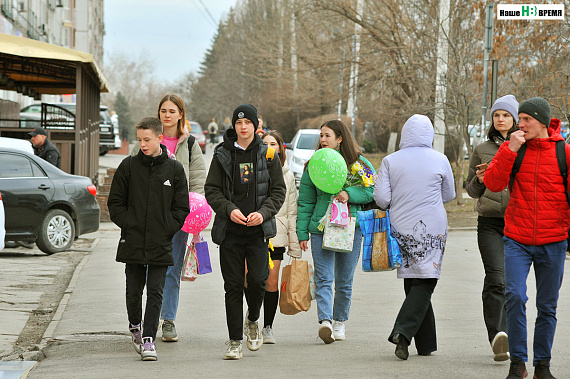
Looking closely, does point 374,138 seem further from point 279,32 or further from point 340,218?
point 340,218

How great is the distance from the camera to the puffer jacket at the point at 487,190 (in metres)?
6.13

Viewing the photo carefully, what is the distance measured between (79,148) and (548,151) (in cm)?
1435

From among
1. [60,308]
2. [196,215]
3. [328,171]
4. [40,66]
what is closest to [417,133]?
[328,171]

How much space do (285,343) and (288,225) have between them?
940 mm

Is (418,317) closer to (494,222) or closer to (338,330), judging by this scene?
(494,222)

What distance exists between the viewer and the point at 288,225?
6.89 meters

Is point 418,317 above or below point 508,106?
below

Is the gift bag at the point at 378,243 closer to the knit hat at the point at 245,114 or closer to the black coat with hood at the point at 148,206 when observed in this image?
the knit hat at the point at 245,114

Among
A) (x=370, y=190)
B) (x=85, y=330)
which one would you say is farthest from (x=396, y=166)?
(x=85, y=330)

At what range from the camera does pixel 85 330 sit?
7227 millimetres

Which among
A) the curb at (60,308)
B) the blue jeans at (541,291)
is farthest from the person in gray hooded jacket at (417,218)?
the curb at (60,308)

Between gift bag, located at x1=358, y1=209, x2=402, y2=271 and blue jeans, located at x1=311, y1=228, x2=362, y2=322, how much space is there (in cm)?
41

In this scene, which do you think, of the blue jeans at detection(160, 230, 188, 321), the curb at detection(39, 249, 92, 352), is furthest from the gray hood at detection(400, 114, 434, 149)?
the curb at detection(39, 249, 92, 352)

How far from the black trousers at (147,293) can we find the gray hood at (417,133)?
6.61 feet
